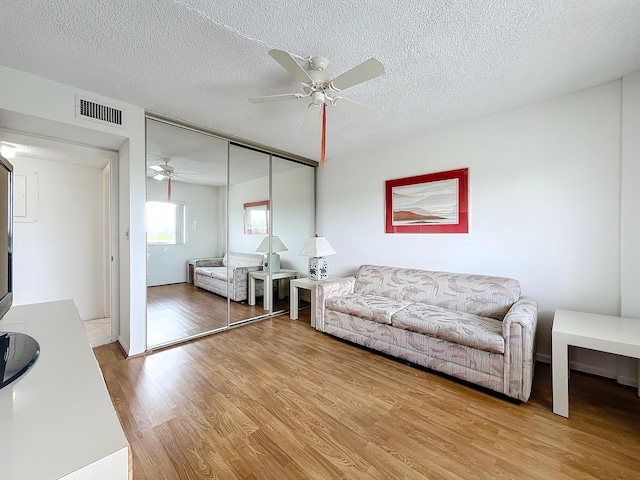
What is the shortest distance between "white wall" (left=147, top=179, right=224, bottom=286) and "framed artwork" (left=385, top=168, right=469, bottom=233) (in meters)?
2.30

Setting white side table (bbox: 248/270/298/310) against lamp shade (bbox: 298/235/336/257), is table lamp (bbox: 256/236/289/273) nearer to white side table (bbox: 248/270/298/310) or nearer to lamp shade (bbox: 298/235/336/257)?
white side table (bbox: 248/270/298/310)

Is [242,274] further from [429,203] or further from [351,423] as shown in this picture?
[429,203]

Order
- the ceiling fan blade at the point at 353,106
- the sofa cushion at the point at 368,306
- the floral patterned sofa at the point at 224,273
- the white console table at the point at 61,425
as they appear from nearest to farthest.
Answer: the white console table at the point at 61,425, the ceiling fan blade at the point at 353,106, the sofa cushion at the point at 368,306, the floral patterned sofa at the point at 224,273

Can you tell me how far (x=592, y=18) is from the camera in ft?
5.16

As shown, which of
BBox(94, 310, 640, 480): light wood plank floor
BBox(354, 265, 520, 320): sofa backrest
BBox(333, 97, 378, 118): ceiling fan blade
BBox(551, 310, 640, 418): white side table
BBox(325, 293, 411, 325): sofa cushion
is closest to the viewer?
BBox(94, 310, 640, 480): light wood plank floor

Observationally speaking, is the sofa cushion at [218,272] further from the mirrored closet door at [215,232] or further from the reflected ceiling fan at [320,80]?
the reflected ceiling fan at [320,80]

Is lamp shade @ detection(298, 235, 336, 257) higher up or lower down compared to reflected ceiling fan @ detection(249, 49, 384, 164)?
lower down

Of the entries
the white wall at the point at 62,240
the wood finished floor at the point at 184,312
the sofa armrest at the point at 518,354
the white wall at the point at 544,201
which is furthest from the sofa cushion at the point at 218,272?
the sofa armrest at the point at 518,354

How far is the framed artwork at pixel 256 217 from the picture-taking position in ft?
12.2

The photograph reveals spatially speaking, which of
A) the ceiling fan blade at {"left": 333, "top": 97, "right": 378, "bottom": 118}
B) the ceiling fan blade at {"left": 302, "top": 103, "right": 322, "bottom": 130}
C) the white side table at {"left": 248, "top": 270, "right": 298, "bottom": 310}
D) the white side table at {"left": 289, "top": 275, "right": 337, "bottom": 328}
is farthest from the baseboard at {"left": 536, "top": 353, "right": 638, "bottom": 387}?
the white side table at {"left": 248, "top": 270, "right": 298, "bottom": 310}

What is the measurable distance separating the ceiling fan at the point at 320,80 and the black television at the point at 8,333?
4.74 ft

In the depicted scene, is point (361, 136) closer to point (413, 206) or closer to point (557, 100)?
point (413, 206)

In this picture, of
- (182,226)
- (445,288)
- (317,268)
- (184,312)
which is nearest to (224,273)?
(184,312)

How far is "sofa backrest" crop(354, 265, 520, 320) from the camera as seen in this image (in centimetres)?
253
